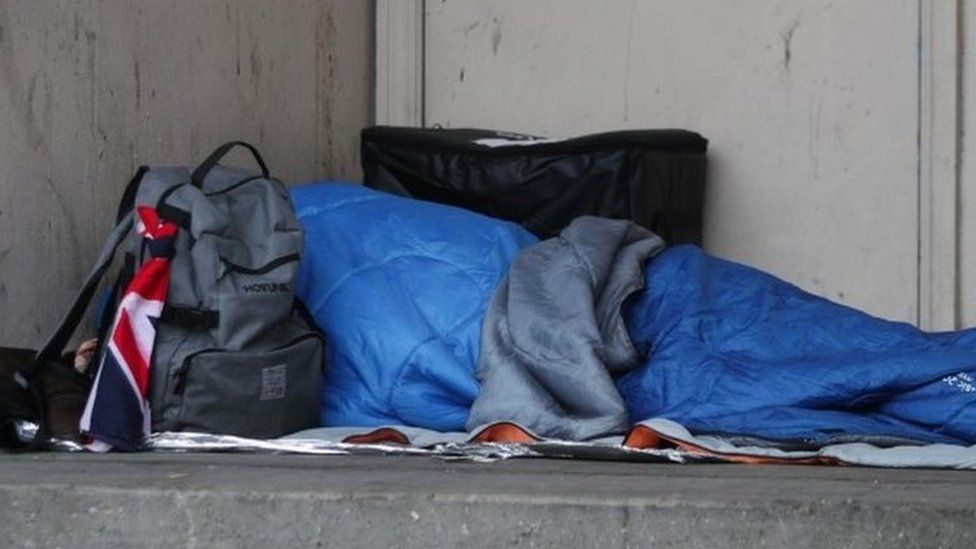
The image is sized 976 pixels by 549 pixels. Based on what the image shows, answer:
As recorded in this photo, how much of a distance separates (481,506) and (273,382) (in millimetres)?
847

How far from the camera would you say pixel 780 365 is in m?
3.26

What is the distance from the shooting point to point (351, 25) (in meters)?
4.52

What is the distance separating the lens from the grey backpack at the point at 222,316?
3152 mm

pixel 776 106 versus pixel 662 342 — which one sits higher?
pixel 776 106

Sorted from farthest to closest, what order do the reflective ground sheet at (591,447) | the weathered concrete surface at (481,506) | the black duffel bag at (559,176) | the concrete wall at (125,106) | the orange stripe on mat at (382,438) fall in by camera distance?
the black duffel bag at (559,176)
the concrete wall at (125,106)
the orange stripe on mat at (382,438)
the reflective ground sheet at (591,447)
the weathered concrete surface at (481,506)

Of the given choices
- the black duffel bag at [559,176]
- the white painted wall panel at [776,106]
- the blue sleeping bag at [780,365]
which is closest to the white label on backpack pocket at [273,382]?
the blue sleeping bag at [780,365]

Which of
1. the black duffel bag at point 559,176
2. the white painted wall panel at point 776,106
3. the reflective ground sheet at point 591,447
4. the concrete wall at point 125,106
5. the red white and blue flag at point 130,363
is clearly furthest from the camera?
the white painted wall panel at point 776,106

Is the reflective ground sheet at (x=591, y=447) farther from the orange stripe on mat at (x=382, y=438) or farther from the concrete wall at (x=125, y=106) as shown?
the concrete wall at (x=125, y=106)

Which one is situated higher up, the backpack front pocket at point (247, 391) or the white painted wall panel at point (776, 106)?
the white painted wall panel at point (776, 106)

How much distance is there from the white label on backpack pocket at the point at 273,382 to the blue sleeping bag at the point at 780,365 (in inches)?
22.0

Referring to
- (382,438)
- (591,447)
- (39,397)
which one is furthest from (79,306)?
(591,447)

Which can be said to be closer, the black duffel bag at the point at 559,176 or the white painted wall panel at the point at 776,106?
the black duffel bag at the point at 559,176

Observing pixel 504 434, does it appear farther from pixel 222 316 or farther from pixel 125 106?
pixel 125 106

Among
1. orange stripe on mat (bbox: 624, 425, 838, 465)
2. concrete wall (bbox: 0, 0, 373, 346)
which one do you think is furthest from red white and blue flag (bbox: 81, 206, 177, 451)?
orange stripe on mat (bbox: 624, 425, 838, 465)
